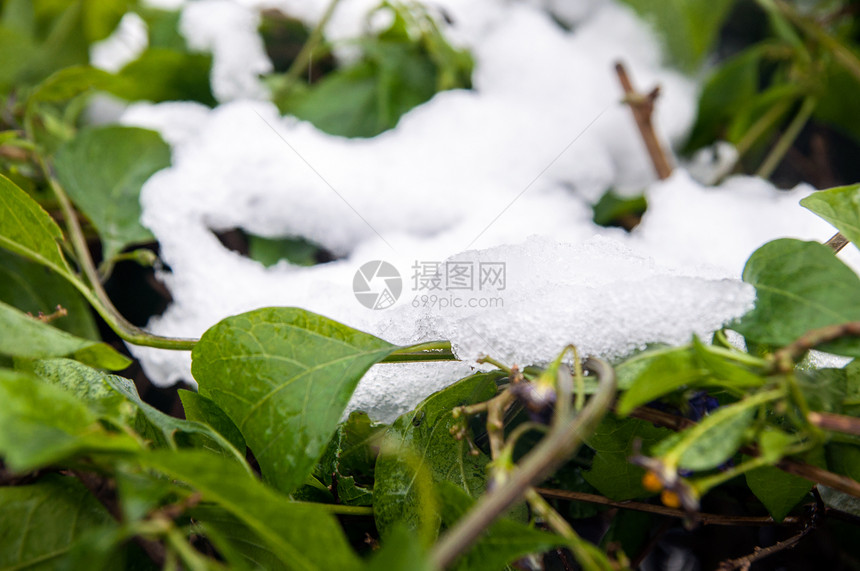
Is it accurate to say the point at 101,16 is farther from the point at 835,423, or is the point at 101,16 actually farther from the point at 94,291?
the point at 835,423

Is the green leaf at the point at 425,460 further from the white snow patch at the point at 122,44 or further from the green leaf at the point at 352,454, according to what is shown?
the white snow patch at the point at 122,44

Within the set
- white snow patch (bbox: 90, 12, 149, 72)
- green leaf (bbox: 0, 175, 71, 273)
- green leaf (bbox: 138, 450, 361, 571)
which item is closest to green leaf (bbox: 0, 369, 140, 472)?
green leaf (bbox: 138, 450, 361, 571)

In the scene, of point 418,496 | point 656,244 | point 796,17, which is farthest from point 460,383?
point 796,17

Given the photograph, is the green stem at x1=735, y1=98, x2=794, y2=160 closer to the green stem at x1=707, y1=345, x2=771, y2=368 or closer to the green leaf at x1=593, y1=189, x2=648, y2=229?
the green leaf at x1=593, y1=189, x2=648, y2=229

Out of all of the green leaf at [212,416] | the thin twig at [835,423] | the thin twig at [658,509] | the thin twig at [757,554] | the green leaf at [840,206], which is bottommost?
the thin twig at [658,509]

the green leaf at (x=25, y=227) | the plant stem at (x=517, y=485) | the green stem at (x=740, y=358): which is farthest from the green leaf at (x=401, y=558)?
the green leaf at (x=25, y=227)

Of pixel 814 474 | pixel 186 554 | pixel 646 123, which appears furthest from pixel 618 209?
pixel 186 554
